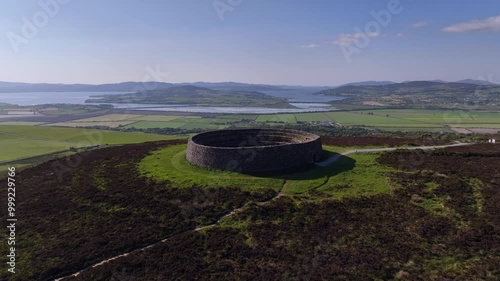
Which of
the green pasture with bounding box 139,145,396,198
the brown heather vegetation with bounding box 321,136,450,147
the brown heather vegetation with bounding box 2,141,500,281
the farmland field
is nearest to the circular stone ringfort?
the green pasture with bounding box 139,145,396,198

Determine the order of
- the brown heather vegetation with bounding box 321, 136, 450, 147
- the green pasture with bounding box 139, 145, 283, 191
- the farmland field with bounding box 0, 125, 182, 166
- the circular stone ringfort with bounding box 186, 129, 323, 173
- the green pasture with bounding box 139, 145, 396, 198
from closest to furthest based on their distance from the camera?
1. the green pasture with bounding box 139, 145, 396, 198
2. the green pasture with bounding box 139, 145, 283, 191
3. the circular stone ringfort with bounding box 186, 129, 323, 173
4. the brown heather vegetation with bounding box 321, 136, 450, 147
5. the farmland field with bounding box 0, 125, 182, 166

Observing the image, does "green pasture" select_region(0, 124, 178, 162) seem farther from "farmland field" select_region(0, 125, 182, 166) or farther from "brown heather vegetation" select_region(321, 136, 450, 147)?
"brown heather vegetation" select_region(321, 136, 450, 147)

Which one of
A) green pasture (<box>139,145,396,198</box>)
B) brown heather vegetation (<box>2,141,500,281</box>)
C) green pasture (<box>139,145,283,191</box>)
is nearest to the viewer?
brown heather vegetation (<box>2,141,500,281</box>)

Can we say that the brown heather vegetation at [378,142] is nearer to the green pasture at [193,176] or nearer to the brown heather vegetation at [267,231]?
the brown heather vegetation at [267,231]

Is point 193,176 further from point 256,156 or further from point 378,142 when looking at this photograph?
point 378,142

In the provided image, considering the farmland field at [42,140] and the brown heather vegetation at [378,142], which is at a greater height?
the brown heather vegetation at [378,142]

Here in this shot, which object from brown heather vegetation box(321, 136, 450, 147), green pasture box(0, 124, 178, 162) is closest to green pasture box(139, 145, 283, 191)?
brown heather vegetation box(321, 136, 450, 147)

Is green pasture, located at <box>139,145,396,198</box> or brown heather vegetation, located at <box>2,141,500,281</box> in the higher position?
green pasture, located at <box>139,145,396,198</box>

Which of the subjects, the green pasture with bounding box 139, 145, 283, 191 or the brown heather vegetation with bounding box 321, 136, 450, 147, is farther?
the brown heather vegetation with bounding box 321, 136, 450, 147

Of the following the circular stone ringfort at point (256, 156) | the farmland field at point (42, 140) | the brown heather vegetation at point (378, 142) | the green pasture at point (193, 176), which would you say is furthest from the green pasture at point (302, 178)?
the farmland field at point (42, 140)

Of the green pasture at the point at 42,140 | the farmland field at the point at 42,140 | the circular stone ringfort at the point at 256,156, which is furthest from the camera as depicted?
the green pasture at the point at 42,140

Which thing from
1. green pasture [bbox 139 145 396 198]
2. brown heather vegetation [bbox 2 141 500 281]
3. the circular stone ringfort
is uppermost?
the circular stone ringfort
